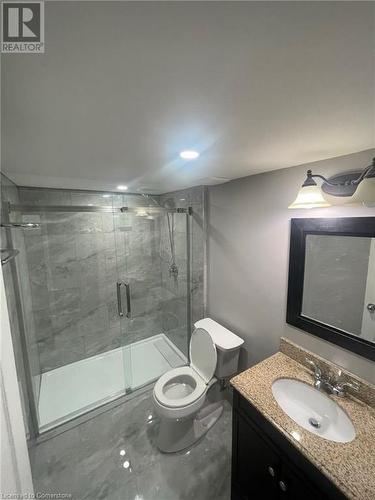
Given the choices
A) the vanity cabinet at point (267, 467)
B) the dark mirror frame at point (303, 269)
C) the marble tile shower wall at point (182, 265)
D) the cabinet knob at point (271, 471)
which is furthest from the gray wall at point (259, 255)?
the cabinet knob at point (271, 471)

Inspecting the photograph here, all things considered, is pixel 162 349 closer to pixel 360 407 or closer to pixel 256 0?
pixel 360 407

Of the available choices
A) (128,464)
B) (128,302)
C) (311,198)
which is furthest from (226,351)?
(128,302)

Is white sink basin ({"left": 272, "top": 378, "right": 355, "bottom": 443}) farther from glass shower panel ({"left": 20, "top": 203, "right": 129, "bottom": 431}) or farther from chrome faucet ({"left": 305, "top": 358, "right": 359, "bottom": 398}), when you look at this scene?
glass shower panel ({"left": 20, "top": 203, "right": 129, "bottom": 431})

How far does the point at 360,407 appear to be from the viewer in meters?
1.20

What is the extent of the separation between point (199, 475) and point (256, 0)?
2.44m

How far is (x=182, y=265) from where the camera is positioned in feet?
9.07

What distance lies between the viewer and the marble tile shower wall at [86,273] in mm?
2375

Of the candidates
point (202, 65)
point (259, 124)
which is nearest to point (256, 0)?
point (202, 65)

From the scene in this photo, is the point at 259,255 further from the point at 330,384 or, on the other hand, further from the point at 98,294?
the point at 98,294

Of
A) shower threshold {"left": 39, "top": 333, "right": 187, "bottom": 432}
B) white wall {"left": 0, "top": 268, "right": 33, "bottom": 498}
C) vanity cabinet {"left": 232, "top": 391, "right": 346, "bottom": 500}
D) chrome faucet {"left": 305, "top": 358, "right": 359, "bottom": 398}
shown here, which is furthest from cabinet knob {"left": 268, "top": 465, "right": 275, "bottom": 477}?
shower threshold {"left": 39, "top": 333, "right": 187, "bottom": 432}

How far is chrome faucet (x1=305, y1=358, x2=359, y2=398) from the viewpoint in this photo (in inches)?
49.9

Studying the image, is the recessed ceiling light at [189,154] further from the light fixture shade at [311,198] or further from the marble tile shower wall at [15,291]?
the marble tile shower wall at [15,291]

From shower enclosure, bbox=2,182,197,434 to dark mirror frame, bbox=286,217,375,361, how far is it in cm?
132

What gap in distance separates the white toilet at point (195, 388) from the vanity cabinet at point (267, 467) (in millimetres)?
480
